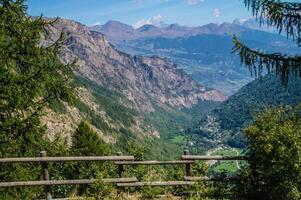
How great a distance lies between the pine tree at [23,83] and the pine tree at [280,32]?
6694 mm

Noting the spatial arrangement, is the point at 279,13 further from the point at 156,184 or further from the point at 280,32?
the point at 156,184

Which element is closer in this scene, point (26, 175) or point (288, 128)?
point (288, 128)

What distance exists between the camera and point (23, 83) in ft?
47.3

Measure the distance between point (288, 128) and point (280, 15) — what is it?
472cm

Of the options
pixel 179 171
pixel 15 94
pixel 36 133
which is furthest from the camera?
pixel 179 171

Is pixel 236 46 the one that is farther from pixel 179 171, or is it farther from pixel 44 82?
pixel 179 171

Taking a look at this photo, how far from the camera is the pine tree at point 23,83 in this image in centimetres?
1448

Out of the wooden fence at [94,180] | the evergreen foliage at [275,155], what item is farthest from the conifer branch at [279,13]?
the wooden fence at [94,180]

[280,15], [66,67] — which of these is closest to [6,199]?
[66,67]

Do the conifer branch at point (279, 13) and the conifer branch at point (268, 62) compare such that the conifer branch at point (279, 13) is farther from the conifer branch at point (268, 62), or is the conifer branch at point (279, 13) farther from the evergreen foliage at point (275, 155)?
the evergreen foliage at point (275, 155)

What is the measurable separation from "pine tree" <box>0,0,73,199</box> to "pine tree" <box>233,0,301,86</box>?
6.69 metres

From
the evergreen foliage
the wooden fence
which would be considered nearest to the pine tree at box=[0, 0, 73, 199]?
the wooden fence

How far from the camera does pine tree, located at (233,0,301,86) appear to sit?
418 inches

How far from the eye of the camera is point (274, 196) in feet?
47.9
